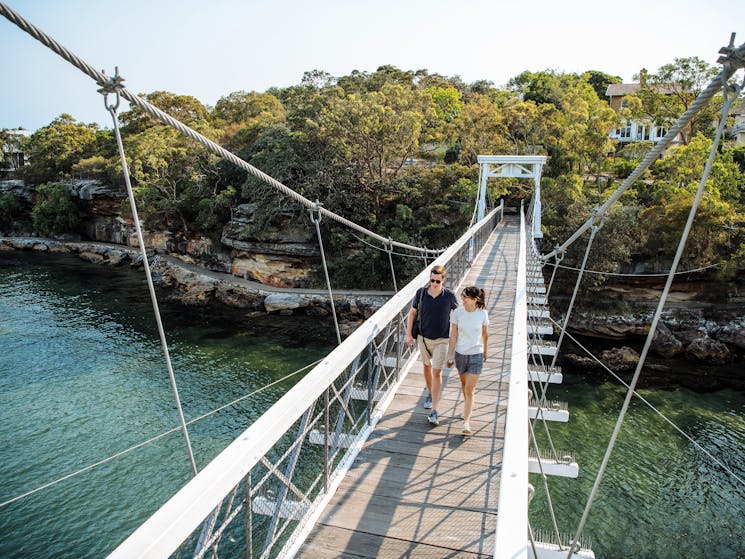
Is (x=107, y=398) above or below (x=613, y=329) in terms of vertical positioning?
below

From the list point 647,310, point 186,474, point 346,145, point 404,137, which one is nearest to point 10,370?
point 186,474

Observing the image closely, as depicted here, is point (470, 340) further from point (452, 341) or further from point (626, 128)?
point (626, 128)

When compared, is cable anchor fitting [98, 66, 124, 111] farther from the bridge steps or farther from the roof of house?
the roof of house

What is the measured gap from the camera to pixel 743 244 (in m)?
15.5

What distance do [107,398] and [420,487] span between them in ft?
37.7

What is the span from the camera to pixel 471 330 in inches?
141

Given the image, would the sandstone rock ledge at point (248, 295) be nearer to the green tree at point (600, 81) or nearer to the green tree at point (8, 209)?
the green tree at point (8, 209)

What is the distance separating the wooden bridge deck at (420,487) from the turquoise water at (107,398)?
6.45 m

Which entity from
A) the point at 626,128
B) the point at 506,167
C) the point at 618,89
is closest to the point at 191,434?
the point at 506,167

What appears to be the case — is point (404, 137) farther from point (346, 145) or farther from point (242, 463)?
point (242, 463)

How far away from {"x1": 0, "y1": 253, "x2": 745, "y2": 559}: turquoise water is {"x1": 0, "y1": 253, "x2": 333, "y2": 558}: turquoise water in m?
0.03

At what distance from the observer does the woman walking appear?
357 centimetres

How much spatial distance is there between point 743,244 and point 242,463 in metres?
18.0

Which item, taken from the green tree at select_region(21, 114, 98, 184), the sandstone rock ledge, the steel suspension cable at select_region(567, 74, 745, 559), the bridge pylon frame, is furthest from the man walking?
the green tree at select_region(21, 114, 98, 184)
